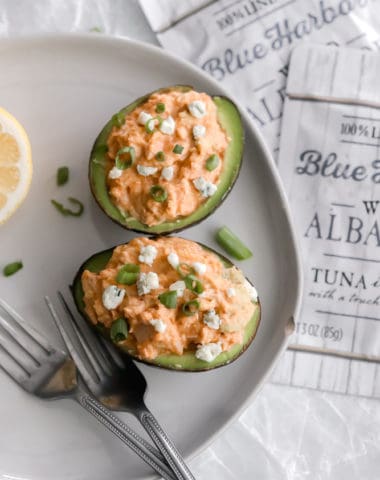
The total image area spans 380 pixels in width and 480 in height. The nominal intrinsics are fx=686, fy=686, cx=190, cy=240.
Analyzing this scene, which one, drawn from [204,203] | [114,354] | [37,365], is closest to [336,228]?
[204,203]

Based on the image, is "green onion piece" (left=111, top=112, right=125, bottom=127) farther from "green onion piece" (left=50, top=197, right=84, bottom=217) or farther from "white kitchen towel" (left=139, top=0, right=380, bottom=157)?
"white kitchen towel" (left=139, top=0, right=380, bottom=157)

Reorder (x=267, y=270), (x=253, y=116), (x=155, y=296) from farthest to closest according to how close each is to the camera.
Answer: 1. (x=253, y=116)
2. (x=267, y=270)
3. (x=155, y=296)

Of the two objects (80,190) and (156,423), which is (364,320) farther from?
(80,190)

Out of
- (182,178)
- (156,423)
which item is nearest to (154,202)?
(182,178)

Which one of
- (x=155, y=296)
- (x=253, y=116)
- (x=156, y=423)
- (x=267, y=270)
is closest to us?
A: (x=155, y=296)

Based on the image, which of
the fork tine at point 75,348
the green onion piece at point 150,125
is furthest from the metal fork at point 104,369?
the green onion piece at point 150,125

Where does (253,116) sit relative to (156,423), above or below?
above

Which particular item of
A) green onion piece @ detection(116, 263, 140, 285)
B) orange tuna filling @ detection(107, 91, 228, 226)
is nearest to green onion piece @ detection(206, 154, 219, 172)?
orange tuna filling @ detection(107, 91, 228, 226)
